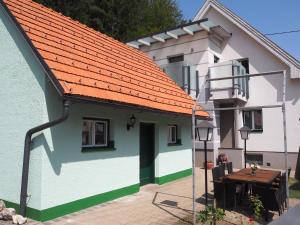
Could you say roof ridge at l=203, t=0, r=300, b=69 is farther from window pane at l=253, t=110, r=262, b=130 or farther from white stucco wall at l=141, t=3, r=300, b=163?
window pane at l=253, t=110, r=262, b=130

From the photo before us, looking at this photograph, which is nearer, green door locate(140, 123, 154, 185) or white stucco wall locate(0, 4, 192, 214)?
white stucco wall locate(0, 4, 192, 214)

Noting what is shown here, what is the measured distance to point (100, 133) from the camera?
8719 mm

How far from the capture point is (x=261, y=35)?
16.8 m

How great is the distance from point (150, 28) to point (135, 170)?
2059cm

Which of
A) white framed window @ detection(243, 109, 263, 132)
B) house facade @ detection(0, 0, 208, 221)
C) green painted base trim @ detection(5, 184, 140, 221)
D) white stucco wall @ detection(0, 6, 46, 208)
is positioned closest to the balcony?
white framed window @ detection(243, 109, 263, 132)

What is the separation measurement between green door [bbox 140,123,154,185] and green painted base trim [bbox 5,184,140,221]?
1.61m

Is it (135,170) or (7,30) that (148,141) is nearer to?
(135,170)

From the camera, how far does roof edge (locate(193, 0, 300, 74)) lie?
1585cm

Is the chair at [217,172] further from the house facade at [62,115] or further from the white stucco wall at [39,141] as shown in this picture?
the white stucco wall at [39,141]

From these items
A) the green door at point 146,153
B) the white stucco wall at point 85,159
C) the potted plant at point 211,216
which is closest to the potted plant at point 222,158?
the white stucco wall at point 85,159

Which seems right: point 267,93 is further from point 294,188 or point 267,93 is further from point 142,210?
point 142,210

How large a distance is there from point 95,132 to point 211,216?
3.74 metres

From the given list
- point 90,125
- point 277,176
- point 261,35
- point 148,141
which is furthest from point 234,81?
point 90,125

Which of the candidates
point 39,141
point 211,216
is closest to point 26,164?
point 39,141
